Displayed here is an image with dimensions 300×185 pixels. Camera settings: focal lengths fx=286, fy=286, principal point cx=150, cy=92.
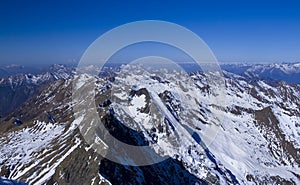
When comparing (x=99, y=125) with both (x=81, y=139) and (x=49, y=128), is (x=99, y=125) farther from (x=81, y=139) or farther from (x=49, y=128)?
(x=49, y=128)

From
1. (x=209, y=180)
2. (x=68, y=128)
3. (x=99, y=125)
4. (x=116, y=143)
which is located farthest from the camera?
(x=209, y=180)

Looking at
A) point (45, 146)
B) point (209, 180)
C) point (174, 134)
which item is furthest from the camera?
point (174, 134)

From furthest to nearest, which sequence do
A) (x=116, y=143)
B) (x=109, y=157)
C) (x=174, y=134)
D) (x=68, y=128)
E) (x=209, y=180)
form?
(x=174, y=134), (x=209, y=180), (x=68, y=128), (x=116, y=143), (x=109, y=157)

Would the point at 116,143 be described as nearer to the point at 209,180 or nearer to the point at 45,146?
the point at 45,146

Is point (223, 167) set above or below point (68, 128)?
below

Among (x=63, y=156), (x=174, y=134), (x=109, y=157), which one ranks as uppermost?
(x=109, y=157)

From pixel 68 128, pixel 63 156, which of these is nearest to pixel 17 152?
pixel 68 128

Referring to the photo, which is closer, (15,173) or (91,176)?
(91,176)

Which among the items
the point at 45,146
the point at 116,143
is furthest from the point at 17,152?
the point at 116,143

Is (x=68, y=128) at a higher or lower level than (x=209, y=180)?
higher
